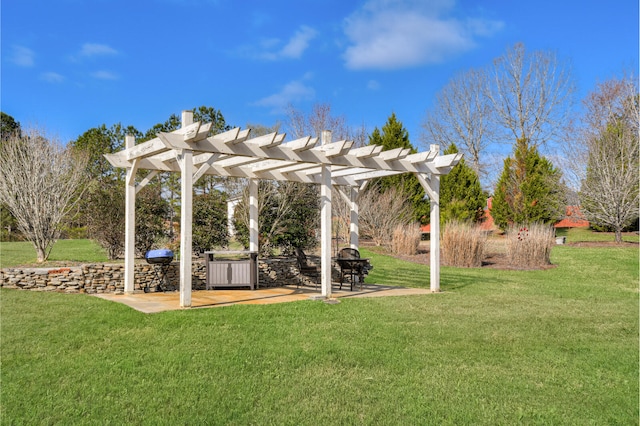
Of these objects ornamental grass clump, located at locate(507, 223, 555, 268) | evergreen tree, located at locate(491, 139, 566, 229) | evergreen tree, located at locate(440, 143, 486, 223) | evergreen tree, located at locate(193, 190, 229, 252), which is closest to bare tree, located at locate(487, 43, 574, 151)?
evergreen tree, located at locate(491, 139, 566, 229)

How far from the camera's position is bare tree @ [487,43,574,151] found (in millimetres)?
27656

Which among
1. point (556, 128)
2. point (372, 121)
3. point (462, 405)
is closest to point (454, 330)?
point (462, 405)

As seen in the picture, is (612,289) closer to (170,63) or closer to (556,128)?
(170,63)

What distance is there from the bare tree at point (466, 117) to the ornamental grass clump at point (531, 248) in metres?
14.4

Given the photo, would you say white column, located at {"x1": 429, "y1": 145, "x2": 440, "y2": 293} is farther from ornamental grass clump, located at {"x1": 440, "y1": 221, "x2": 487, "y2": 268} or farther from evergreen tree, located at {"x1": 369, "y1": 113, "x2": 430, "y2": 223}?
evergreen tree, located at {"x1": 369, "y1": 113, "x2": 430, "y2": 223}

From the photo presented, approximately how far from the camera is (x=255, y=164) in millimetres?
9602

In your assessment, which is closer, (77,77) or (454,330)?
(454,330)

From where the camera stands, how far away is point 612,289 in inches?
412

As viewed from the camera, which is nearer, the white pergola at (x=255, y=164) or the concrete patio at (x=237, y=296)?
the white pergola at (x=255, y=164)

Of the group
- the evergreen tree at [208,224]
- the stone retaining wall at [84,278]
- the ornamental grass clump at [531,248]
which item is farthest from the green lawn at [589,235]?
the stone retaining wall at [84,278]

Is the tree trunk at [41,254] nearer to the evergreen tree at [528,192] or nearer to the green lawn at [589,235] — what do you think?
the evergreen tree at [528,192]

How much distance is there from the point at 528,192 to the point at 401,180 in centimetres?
546

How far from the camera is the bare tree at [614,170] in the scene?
1752 cm

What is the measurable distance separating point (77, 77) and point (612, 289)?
51.1 ft
